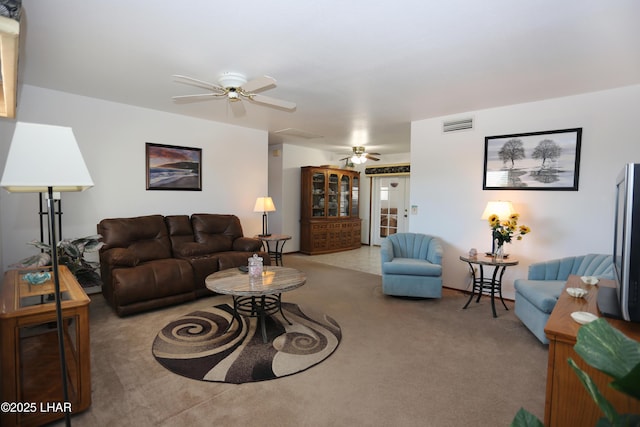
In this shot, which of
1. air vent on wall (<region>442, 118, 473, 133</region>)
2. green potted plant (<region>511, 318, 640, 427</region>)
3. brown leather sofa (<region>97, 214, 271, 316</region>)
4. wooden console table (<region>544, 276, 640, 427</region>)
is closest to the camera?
green potted plant (<region>511, 318, 640, 427</region>)

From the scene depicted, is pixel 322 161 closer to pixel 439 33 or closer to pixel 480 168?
pixel 480 168

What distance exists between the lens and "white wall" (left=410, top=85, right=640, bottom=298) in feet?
10.7

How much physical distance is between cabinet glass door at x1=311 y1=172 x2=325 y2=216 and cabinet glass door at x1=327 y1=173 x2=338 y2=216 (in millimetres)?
202

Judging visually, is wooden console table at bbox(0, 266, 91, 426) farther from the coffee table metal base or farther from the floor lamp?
the coffee table metal base

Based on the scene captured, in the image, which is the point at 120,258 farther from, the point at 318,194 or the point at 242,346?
the point at 318,194

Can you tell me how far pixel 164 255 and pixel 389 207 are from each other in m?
5.60

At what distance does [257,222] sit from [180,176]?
1556 millimetres

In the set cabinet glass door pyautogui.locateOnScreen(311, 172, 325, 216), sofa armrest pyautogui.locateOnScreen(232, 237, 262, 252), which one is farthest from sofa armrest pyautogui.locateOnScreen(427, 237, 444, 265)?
cabinet glass door pyautogui.locateOnScreen(311, 172, 325, 216)

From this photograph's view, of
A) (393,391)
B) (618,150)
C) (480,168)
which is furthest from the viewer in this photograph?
(480,168)

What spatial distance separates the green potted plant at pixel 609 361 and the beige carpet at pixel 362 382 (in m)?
1.39

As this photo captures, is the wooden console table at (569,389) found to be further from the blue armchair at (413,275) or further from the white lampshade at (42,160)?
the blue armchair at (413,275)

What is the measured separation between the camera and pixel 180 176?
15.1ft

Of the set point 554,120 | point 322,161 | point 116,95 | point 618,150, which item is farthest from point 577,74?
point 322,161

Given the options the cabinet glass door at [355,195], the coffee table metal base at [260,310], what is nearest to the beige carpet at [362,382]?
the coffee table metal base at [260,310]
